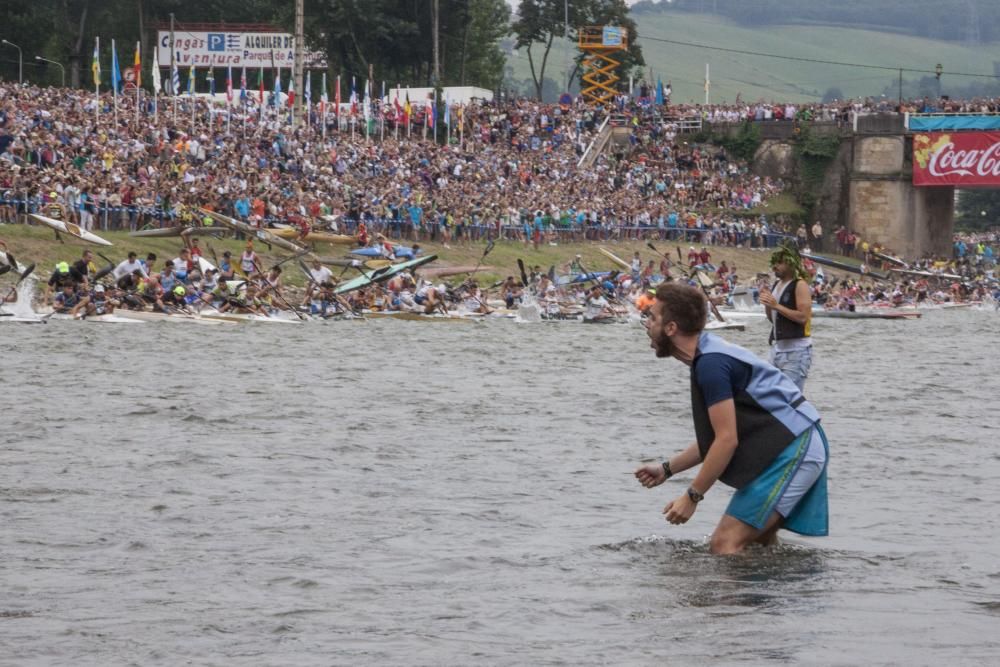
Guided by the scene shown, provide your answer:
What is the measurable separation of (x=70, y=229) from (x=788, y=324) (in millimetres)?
24821

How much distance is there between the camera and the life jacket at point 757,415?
8.13 meters

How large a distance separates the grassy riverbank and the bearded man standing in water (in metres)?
27.7

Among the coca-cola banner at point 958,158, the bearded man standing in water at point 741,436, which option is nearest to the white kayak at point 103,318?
the bearded man standing in water at point 741,436

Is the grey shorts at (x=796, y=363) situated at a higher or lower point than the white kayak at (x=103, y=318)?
higher

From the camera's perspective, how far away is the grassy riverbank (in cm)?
3450

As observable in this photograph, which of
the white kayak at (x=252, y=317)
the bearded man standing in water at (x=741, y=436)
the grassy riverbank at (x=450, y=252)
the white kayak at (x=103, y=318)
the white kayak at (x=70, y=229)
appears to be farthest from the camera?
the white kayak at (x=70, y=229)

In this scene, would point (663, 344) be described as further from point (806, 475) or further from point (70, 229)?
point (70, 229)

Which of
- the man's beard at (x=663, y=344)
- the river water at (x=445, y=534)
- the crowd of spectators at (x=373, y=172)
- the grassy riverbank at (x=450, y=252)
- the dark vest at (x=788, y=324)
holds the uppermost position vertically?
the crowd of spectators at (x=373, y=172)

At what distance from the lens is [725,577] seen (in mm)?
9055

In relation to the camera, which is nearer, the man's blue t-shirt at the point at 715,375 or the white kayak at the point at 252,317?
the man's blue t-shirt at the point at 715,375

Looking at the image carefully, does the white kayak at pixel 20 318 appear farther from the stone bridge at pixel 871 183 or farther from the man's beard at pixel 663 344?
the stone bridge at pixel 871 183

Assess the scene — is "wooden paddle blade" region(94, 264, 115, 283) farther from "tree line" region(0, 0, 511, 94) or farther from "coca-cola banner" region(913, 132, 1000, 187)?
"coca-cola banner" region(913, 132, 1000, 187)

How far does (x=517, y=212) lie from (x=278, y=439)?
35382 millimetres

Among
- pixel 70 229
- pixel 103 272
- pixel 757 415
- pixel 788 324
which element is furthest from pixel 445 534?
pixel 70 229
